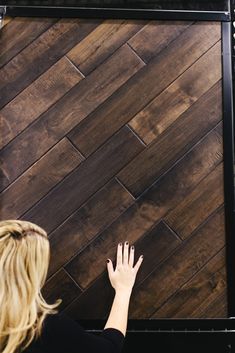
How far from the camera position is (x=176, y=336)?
166 centimetres

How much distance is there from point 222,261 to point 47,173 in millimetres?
863

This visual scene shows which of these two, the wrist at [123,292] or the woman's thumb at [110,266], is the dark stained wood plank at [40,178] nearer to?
the woman's thumb at [110,266]

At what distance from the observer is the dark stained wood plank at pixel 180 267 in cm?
167

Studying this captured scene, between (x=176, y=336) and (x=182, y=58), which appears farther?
(x=182, y=58)

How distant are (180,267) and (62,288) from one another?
519 mm

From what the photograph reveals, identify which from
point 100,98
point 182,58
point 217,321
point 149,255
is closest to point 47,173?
point 100,98

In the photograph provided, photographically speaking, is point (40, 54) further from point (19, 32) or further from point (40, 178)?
point (40, 178)

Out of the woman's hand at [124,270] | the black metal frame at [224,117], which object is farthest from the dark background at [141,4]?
the woman's hand at [124,270]

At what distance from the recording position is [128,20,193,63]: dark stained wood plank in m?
1.77

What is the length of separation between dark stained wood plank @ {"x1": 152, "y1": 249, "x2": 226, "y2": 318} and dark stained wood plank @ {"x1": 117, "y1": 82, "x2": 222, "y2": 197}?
45 centimetres

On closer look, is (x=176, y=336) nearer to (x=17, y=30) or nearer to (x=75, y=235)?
(x=75, y=235)

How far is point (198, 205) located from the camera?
1.72m

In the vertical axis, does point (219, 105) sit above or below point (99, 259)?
above

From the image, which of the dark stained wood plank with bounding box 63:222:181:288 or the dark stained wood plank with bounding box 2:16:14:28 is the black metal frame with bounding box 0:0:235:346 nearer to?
the dark stained wood plank with bounding box 2:16:14:28
